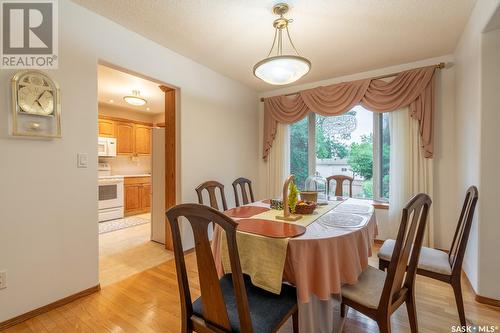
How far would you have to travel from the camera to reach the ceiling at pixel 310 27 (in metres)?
1.96

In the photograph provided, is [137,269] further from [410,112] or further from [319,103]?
[410,112]

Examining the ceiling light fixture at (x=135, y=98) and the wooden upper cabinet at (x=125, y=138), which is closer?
the ceiling light fixture at (x=135, y=98)

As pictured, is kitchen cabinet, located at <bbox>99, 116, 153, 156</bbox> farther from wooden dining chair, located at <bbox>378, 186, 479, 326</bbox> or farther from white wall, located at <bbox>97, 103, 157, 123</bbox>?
wooden dining chair, located at <bbox>378, 186, 479, 326</bbox>

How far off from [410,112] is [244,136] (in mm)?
2361

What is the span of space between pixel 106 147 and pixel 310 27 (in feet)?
14.9

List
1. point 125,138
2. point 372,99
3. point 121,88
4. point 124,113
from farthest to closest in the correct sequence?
point 124,113 < point 125,138 < point 121,88 < point 372,99

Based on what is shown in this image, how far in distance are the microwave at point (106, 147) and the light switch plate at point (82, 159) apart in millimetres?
3198

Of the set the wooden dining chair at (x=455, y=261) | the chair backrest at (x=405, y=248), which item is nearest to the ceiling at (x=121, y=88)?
the chair backrest at (x=405, y=248)

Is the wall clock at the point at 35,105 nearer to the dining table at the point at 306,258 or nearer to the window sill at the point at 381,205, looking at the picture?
the dining table at the point at 306,258

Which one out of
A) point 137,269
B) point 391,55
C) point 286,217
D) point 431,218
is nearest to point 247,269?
point 286,217

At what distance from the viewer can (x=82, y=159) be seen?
2.02 m

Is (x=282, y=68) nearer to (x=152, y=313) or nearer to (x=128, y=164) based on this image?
(x=152, y=313)

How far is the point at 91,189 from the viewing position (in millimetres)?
2088

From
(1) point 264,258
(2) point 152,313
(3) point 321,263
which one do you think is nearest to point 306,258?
(3) point 321,263
